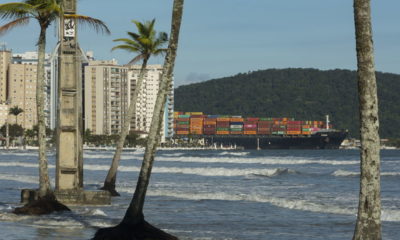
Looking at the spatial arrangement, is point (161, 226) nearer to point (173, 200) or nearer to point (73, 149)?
point (73, 149)

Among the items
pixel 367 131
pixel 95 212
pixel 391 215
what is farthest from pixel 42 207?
pixel 367 131

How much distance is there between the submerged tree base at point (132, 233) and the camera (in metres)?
15.3

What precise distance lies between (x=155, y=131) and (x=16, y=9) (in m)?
7.41

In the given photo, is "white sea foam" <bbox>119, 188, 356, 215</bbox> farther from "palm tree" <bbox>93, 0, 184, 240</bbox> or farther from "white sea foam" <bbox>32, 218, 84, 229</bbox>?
"palm tree" <bbox>93, 0, 184, 240</bbox>

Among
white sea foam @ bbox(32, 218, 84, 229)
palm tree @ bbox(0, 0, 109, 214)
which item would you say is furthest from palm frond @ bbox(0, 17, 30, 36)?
white sea foam @ bbox(32, 218, 84, 229)

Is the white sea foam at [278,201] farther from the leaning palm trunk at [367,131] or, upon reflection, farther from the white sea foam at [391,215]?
the leaning palm trunk at [367,131]

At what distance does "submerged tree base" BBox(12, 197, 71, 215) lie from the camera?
22.0 metres

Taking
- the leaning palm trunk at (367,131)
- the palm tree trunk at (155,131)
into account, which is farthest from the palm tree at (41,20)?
the leaning palm trunk at (367,131)

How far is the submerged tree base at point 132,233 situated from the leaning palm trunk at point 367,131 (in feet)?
15.7

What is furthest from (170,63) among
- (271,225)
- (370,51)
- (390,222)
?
(390,222)

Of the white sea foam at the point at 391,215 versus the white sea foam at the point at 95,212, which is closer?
the white sea foam at the point at 95,212

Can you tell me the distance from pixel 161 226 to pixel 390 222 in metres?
6.18

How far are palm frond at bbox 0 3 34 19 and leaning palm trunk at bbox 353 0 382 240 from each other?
1210 cm

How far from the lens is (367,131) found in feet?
37.9
